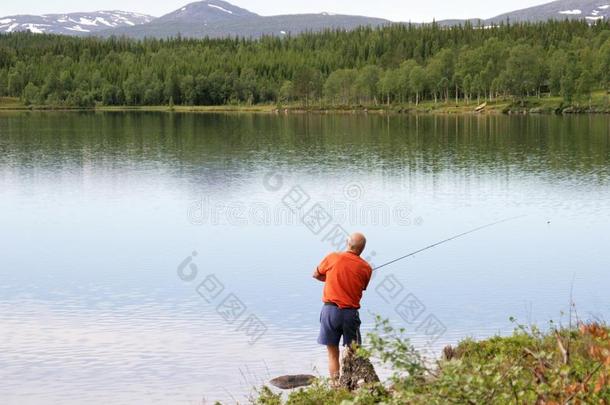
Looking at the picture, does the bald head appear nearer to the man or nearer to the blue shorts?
the man

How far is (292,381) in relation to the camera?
57.0 feet

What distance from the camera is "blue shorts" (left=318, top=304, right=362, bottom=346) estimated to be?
14.6 meters

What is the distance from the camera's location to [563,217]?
1553 inches

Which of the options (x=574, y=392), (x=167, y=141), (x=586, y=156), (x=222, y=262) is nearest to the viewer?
(x=574, y=392)

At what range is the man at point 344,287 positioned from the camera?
1445 cm

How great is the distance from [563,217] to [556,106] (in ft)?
412

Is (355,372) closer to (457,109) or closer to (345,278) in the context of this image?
(345,278)

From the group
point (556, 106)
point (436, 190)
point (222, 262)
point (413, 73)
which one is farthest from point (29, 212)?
point (413, 73)

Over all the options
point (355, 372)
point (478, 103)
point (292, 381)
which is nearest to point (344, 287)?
point (355, 372)

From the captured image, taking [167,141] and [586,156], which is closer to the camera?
[586,156]

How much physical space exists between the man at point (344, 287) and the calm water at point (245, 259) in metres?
3.27

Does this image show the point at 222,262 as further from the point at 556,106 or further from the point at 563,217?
the point at 556,106

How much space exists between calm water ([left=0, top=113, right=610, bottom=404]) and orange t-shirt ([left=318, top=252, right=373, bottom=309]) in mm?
3634

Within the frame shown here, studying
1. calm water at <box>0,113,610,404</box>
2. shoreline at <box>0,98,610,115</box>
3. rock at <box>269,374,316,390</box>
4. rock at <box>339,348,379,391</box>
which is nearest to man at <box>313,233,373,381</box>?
rock at <box>339,348,379,391</box>
